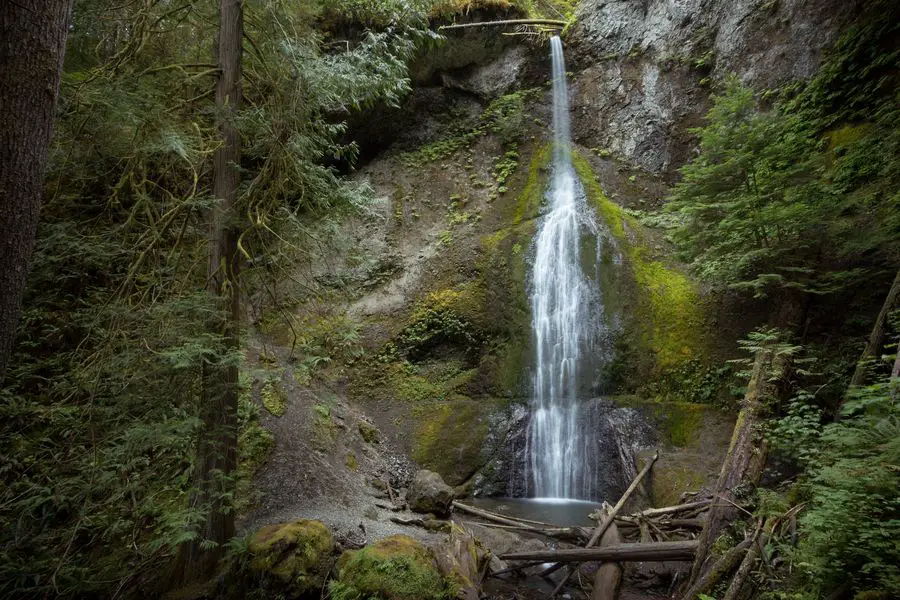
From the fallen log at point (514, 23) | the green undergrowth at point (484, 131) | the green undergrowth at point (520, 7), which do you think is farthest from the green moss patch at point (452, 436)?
the fallen log at point (514, 23)

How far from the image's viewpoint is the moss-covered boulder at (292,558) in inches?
162

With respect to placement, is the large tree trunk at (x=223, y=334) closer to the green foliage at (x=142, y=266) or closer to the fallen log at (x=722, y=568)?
the green foliage at (x=142, y=266)

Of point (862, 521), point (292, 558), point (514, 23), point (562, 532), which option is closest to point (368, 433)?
point (562, 532)

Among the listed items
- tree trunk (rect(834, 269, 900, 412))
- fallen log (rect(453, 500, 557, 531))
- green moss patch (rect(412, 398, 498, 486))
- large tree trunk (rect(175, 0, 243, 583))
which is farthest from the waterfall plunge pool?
large tree trunk (rect(175, 0, 243, 583))

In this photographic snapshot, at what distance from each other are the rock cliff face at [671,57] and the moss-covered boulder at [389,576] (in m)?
12.6

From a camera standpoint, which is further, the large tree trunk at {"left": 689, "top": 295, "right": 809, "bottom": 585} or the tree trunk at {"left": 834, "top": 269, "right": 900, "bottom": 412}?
the tree trunk at {"left": 834, "top": 269, "right": 900, "bottom": 412}

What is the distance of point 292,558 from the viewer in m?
4.25

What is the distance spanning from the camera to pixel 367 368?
1123 cm

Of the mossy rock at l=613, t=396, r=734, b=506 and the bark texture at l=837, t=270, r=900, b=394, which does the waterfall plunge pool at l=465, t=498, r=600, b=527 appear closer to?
the mossy rock at l=613, t=396, r=734, b=506

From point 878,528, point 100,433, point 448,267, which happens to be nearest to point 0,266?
point 100,433

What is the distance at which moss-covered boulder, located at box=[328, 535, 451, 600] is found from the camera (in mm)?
3977

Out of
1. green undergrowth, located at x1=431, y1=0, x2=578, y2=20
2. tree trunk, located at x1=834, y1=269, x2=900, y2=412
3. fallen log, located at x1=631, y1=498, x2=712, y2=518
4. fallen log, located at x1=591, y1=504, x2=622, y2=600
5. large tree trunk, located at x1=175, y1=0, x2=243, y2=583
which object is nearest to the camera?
large tree trunk, located at x1=175, y1=0, x2=243, y2=583

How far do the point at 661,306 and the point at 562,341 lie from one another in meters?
2.35

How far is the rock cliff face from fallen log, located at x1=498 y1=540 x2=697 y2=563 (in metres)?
10.8
